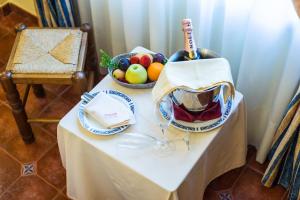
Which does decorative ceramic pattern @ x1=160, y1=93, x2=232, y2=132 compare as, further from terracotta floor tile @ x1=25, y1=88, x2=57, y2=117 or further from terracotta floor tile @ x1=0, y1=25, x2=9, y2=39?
terracotta floor tile @ x1=0, y1=25, x2=9, y2=39

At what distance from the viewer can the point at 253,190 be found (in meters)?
1.75

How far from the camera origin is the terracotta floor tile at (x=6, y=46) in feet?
7.57

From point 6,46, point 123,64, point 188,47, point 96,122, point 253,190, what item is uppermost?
point 188,47

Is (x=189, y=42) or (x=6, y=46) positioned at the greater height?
(x=189, y=42)

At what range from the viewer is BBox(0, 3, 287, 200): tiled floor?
1744 millimetres

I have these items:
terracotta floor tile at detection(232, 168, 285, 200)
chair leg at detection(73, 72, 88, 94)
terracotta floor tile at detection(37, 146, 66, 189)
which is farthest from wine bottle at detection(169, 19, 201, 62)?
terracotta floor tile at detection(37, 146, 66, 189)

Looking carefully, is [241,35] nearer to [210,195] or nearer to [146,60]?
[146,60]

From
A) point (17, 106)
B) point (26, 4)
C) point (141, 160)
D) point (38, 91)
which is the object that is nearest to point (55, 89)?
point (38, 91)

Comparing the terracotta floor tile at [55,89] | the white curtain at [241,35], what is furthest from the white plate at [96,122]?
the terracotta floor tile at [55,89]

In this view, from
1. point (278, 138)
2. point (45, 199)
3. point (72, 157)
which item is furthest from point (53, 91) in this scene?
point (278, 138)

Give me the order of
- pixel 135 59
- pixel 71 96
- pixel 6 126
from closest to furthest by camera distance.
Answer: pixel 135 59, pixel 6 126, pixel 71 96

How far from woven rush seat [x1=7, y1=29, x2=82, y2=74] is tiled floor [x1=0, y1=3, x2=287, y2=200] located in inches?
16.5

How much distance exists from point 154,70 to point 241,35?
0.37 meters

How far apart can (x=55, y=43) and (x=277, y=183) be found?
1.06 m
